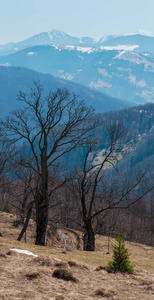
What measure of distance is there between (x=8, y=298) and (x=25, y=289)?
117cm

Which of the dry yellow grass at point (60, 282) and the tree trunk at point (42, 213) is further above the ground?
the tree trunk at point (42, 213)

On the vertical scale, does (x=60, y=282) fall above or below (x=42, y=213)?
below

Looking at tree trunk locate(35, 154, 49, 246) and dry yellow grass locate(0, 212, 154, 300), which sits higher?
tree trunk locate(35, 154, 49, 246)

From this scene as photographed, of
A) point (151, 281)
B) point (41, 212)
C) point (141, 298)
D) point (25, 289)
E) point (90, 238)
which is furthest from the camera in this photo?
point (90, 238)

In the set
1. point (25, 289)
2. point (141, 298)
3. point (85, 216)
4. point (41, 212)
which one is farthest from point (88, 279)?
point (85, 216)

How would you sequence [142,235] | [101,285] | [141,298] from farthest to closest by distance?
1. [142,235]
2. [101,285]
3. [141,298]

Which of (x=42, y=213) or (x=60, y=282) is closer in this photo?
(x=60, y=282)

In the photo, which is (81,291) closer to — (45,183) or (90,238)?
(45,183)

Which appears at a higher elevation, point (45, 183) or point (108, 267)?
point (45, 183)

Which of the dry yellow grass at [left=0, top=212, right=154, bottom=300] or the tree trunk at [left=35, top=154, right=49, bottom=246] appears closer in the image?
the dry yellow grass at [left=0, top=212, right=154, bottom=300]

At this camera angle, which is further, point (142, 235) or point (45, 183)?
point (142, 235)

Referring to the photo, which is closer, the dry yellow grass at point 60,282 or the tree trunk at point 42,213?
the dry yellow grass at point 60,282

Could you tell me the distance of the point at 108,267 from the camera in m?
14.3

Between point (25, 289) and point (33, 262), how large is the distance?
12.7 ft
